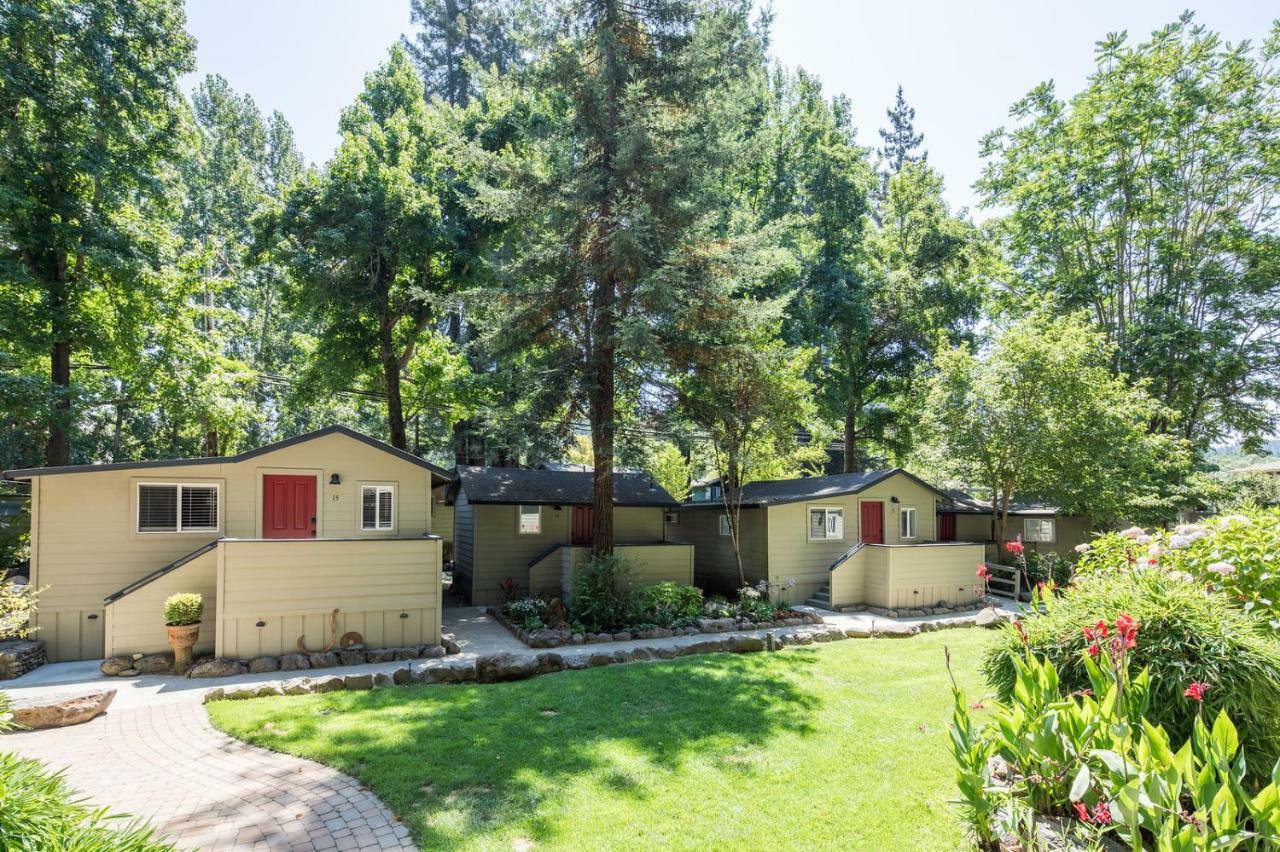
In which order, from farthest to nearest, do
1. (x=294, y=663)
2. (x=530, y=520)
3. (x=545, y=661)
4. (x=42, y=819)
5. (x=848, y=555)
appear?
(x=530, y=520), (x=848, y=555), (x=545, y=661), (x=294, y=663), (x=42, y=819)

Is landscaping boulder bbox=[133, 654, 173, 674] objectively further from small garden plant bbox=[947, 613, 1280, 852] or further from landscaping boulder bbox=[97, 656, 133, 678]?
small garden plant bbox=[947, 613, 1280, 852]

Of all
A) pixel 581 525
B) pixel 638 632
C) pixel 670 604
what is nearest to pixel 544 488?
pixel 581 525

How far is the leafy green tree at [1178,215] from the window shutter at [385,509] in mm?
21275

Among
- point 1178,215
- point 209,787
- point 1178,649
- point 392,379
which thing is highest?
point 1178,215

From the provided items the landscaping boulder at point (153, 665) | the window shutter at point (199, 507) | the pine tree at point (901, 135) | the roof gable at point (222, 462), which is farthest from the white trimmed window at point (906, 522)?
the pine tree at point (901, 135)

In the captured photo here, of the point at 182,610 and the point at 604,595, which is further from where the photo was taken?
the point at 604,595

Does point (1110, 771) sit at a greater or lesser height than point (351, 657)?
greater

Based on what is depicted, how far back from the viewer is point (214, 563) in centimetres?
968

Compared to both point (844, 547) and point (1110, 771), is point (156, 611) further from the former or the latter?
point (844, 547)

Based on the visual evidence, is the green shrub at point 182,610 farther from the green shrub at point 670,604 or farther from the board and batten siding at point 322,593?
the green shrub at point 670,604

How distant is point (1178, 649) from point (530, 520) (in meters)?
13.1

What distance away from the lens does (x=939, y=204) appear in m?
24.3

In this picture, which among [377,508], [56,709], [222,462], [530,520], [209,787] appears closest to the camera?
[209,787]

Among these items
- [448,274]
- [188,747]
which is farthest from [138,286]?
[188,747]
